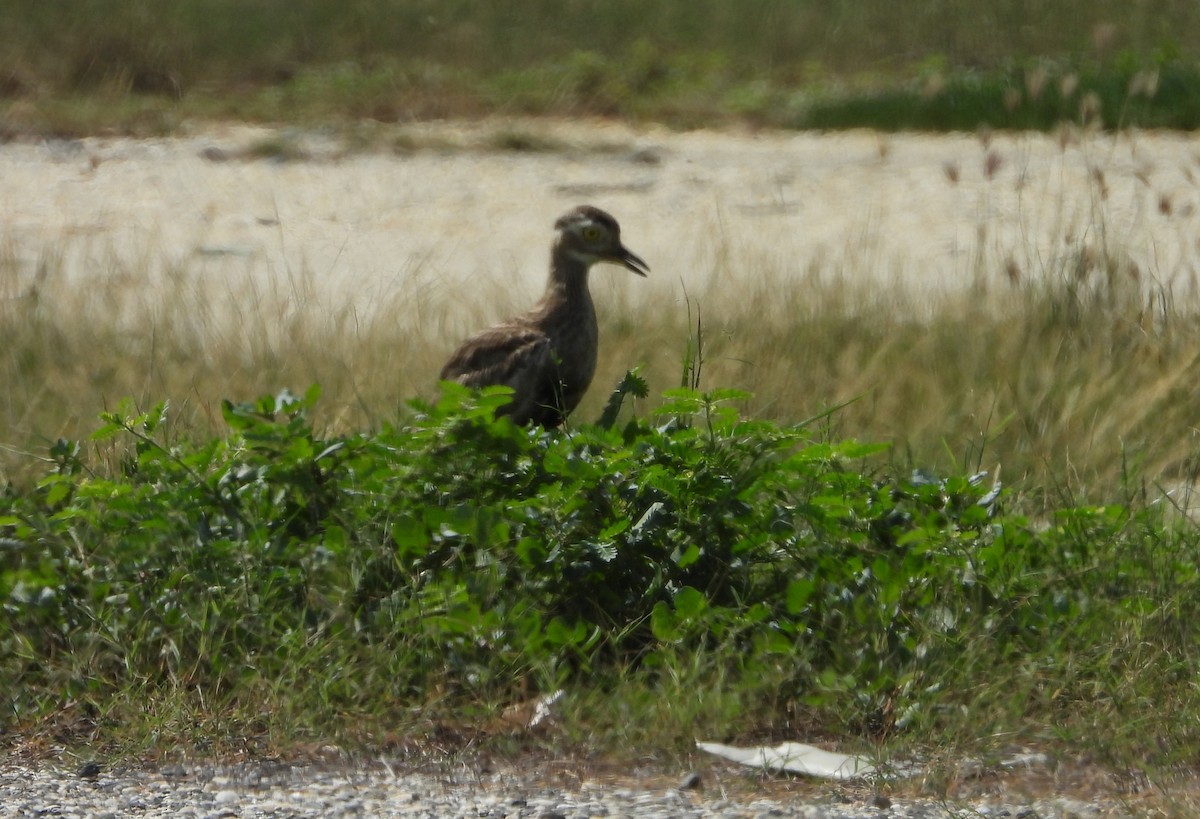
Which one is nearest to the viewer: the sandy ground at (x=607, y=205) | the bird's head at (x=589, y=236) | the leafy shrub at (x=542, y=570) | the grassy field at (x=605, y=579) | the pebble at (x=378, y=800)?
the pebble at (x=378, y=800)

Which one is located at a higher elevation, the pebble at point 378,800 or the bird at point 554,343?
the bird at point 554,343

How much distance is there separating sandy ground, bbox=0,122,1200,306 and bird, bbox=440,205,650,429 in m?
1.50

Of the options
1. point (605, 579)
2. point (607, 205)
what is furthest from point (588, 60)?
point (605, 579)

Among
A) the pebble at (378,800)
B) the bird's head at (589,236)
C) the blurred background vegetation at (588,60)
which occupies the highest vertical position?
the blurred background vegetation at (588,60)

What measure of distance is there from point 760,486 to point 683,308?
3.33m

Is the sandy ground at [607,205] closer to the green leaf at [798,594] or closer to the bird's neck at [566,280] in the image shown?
the bird's neck at [566,280]

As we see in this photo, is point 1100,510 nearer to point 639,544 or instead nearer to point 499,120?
point 639,544

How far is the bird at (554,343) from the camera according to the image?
227 inches

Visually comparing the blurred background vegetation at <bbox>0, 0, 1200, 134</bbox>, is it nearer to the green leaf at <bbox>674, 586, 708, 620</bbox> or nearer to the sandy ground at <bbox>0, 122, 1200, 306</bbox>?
the sandy ground at <bbox>0, 122, 1200, 306</bbox>

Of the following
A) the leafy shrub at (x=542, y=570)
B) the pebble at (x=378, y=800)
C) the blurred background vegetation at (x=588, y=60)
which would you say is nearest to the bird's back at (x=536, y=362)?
the leafy shrub at (x=542, y=570)

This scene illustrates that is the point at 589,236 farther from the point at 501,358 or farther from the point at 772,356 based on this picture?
the point at 772,356

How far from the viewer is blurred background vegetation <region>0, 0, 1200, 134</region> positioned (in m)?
15.8

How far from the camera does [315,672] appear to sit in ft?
13.6

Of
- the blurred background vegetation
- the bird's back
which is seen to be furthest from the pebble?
the blurred background vegetation
